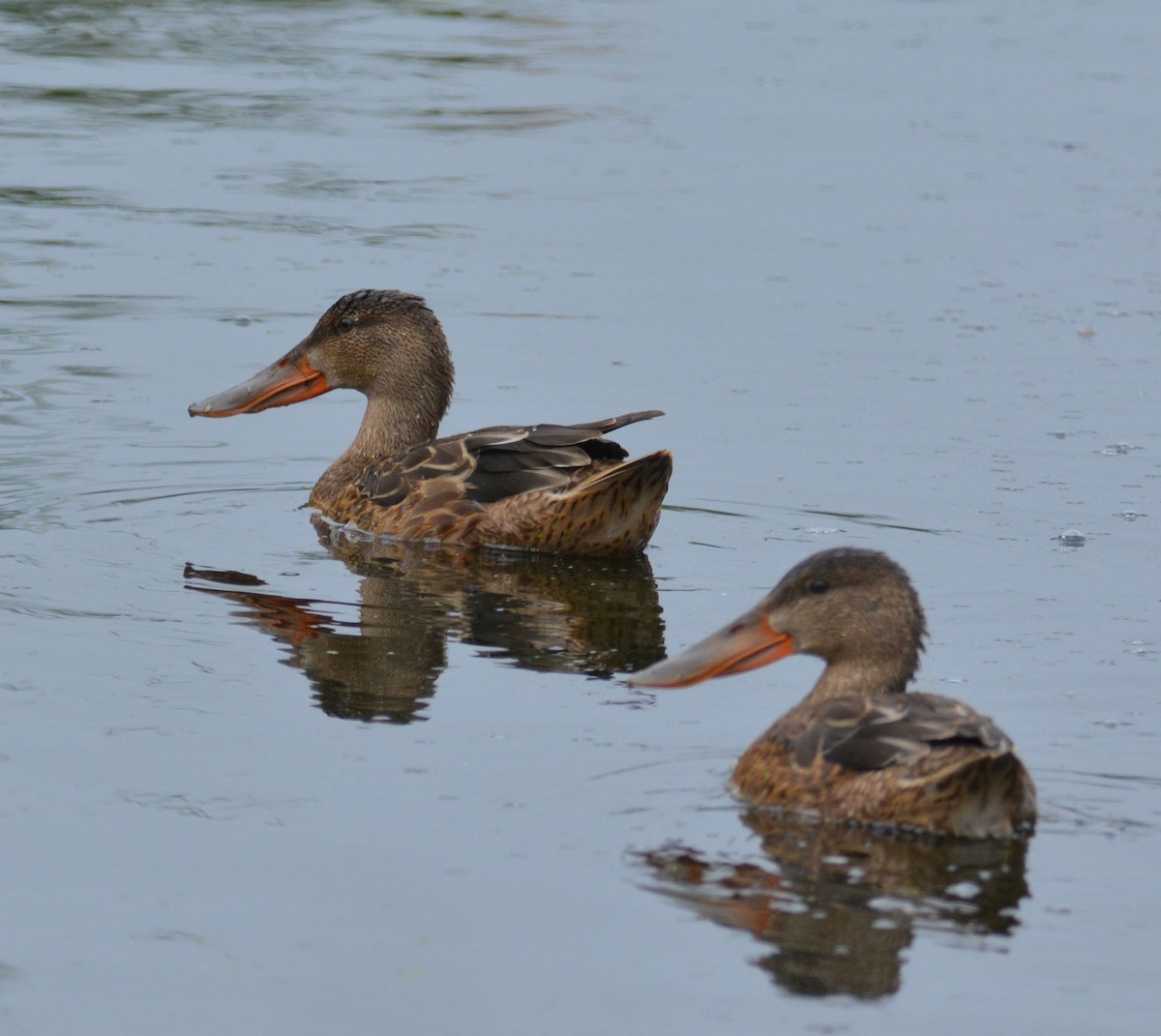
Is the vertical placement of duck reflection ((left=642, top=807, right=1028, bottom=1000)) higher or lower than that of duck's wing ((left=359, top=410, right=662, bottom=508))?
lower

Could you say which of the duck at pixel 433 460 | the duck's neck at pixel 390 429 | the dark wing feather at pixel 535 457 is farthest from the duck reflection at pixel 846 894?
the duck's neck at pixel 390 429

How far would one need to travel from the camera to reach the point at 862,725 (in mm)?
5703

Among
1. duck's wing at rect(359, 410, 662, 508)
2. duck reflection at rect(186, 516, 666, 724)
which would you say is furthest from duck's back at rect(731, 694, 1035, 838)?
duck's wing at rect(359, 410, 662, 508)

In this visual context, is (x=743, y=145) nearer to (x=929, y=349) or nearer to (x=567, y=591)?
(x=929, y=349)

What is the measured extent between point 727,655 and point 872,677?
18.1 inches

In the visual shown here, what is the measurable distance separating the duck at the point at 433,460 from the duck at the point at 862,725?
2.33m

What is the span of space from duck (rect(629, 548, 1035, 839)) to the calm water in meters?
0.13

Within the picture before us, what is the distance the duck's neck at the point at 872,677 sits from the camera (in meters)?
6.20

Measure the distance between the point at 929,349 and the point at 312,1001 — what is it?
27.3ft

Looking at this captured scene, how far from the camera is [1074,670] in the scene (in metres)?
7.12

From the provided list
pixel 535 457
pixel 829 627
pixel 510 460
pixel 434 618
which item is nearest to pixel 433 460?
pixel 510 460

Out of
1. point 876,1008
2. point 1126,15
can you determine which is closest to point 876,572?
point 876,1008

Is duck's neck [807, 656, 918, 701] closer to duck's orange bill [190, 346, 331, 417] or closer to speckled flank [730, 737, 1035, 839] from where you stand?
speckled flank [730, 737, 1035, 839]

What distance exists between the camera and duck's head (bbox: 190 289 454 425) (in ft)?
33.9
